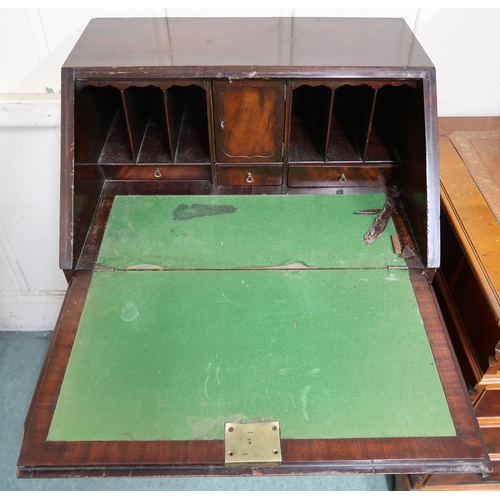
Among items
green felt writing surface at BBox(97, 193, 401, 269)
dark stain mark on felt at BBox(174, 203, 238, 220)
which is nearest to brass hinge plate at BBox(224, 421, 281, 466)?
green felt writing surface at BBox(97, 193, 401, 269)

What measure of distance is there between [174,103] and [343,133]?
0.49 meters

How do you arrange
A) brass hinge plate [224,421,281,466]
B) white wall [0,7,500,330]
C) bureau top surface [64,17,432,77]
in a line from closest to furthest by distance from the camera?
brass hinge plate [224,421,281,466]
bureau top surface [64,17,432,77]
white wall [0,7,500,330]

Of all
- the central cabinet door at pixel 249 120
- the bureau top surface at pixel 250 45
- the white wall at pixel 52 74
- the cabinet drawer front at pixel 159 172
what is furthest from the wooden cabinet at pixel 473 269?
the cabinet drawer front at pixel 159 172

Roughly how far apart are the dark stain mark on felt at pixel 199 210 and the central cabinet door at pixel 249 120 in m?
0.12

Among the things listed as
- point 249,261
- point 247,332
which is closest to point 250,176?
point 249,261

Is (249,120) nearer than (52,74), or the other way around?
(249,120)

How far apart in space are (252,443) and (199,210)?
625mm

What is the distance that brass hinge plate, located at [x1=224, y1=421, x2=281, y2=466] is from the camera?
793 millimetres

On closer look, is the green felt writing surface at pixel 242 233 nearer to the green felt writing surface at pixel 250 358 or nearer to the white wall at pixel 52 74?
the green felt writing surface at pixel 250 358

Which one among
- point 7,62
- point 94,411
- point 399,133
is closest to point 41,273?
point 7,62

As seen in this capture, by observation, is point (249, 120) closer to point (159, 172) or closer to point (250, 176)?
point (250, 176)

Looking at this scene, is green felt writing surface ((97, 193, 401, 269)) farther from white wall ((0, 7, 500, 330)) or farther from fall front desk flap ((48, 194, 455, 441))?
white wall ((0, 7, 500, 330))

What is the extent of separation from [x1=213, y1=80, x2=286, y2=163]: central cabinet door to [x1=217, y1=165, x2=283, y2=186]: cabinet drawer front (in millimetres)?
26

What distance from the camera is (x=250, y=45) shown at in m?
1.14
